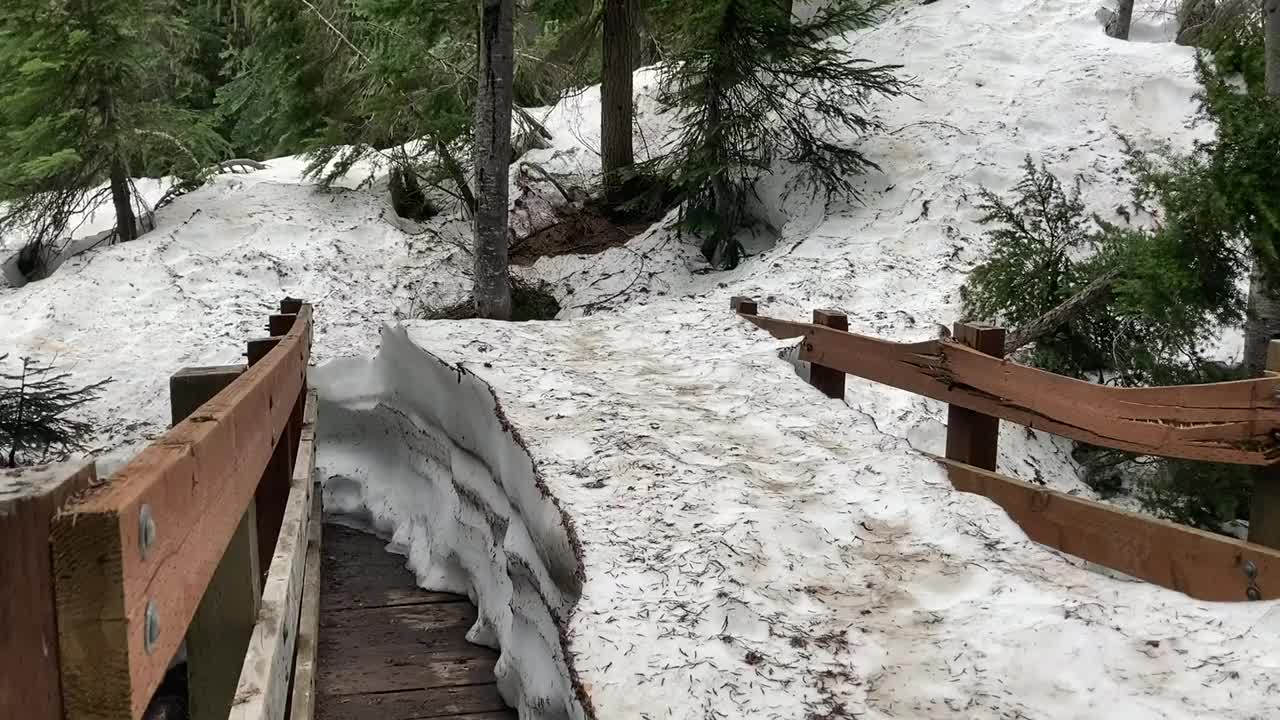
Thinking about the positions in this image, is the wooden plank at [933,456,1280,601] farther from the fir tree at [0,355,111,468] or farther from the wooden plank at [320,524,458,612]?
the fir tree at [0,355,111,468]

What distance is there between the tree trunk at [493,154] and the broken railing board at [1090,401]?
5.17 m

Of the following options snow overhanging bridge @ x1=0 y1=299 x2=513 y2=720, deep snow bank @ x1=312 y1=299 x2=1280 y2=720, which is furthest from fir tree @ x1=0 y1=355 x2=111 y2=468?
deep snow bank @ x1=312 y1=299 x2=1280 y2=720

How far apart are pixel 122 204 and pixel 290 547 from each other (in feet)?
30.6

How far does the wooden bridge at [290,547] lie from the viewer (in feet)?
3.65

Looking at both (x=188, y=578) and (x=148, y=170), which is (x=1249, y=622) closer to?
(x=188, y=578)

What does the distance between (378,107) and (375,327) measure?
302cm

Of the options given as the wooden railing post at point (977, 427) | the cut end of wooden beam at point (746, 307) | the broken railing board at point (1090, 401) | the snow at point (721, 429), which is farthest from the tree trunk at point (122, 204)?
the wooden railing post at point (977, 427)

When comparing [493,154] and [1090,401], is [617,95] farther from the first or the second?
[1090,401]

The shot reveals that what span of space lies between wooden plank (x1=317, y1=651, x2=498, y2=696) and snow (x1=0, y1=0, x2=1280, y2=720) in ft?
0.67

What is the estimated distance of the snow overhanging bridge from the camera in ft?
3.57

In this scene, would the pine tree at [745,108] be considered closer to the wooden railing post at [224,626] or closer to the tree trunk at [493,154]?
the tree trunk at [493,154]

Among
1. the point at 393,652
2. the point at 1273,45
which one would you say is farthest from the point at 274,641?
the point at 1273,45

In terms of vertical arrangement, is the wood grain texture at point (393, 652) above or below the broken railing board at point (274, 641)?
below

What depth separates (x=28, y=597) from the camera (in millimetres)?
1049
